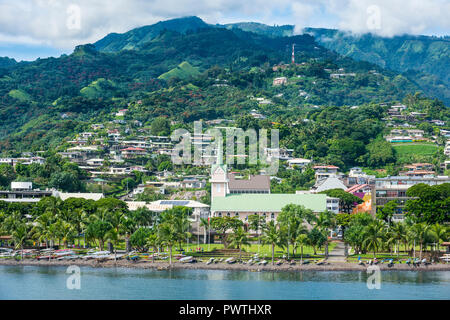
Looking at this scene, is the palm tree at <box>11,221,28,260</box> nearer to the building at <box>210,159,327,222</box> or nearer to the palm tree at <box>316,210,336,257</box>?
the building at <box>210,159,327,222</box>

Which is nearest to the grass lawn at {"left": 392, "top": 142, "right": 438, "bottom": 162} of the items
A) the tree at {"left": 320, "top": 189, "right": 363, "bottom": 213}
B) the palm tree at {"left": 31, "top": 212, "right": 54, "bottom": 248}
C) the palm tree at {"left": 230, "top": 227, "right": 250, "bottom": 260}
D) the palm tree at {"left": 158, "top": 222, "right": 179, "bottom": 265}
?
the tree at {"left": 320, "top": 189, "right": 363, "bottom": 213}

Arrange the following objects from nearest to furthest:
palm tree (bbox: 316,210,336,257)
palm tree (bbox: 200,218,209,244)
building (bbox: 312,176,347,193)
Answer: palm tree (bbox: 316,210,336,257) → palm tree (bbox: 200,218,209,244) → building (bbox: 312,176,347,193)

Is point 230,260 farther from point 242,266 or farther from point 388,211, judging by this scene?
point 388,211

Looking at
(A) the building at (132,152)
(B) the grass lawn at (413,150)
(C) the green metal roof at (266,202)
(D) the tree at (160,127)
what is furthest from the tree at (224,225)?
(D) the tree at (160,127)

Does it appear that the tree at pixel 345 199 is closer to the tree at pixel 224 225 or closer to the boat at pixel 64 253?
the tree at pixel 224 225

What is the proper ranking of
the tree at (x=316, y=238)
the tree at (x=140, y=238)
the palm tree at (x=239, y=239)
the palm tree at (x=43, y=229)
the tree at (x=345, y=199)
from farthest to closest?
the tree at (x=345, y=199) → the palm tree at (x=43, y=229) → the tree at (x=140, y=238) → the palm tree at (x=239, y=239) → the tree at (x=316, y=238)

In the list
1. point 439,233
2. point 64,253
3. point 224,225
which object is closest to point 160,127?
point 224,225
